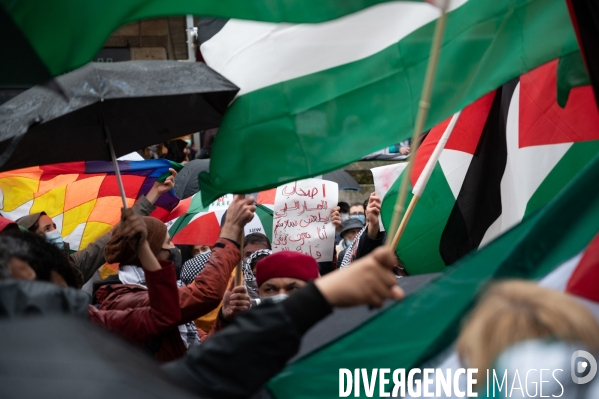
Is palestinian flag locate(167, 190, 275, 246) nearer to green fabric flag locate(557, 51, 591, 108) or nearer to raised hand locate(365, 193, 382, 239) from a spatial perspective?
raised hand locate(365, 193, 382, 239)

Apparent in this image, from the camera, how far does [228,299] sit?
12.1ft

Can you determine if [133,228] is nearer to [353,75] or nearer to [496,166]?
[353,75]

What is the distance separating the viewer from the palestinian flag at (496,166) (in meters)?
3.41

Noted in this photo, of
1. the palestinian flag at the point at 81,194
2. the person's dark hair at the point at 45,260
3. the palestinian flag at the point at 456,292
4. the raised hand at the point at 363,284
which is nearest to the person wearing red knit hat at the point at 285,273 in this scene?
the person's dark hair at the point at 45,260

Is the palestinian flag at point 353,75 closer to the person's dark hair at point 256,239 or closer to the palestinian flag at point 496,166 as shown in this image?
the palestinian flag at point 496,166

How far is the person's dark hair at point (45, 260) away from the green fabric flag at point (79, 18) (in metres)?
0.51

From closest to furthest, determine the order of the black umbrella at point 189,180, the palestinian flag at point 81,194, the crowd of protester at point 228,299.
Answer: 1. the crowd of protester at point 228,299
2. the palestinian flag at point 81,194
3. the black umbrella at point 189,180

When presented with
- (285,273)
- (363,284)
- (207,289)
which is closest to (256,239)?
(207,289)

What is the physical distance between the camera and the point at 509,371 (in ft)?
4.89

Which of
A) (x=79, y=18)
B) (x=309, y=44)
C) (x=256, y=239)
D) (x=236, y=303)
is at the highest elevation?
(x=79, y=18)

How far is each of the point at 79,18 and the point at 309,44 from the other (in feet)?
3.48

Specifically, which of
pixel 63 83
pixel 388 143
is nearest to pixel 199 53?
pixel 63 83

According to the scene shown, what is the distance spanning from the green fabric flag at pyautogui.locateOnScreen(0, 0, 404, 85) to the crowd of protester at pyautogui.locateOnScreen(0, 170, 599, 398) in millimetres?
541

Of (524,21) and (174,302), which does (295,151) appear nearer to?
(174,302)
